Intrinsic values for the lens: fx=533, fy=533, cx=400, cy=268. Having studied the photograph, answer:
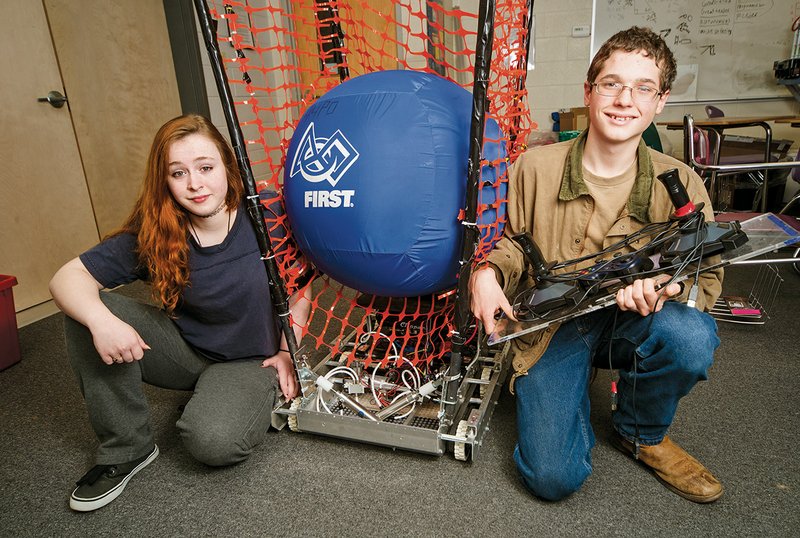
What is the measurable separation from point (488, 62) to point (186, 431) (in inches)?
44.5

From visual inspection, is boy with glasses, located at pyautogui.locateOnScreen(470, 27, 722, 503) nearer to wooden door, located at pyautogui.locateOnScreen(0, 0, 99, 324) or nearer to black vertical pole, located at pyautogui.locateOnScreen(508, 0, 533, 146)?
black vertical pole, located at pyautogui.locateOnScreen(508, 0, 533, 146)

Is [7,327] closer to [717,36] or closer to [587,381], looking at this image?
[587,381]

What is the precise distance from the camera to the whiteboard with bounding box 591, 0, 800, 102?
4086 mm

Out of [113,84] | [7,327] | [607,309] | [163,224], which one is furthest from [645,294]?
[113,84]

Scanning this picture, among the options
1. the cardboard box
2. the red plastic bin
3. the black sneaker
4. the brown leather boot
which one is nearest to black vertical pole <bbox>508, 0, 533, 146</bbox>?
the brown leather boot

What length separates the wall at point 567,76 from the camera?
4.29 metres

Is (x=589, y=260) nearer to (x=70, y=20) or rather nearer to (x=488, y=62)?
(x=488, y=62)

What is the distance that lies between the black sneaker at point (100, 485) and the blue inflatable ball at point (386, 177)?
76cm

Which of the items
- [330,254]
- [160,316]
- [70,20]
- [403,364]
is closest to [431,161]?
[330,254]

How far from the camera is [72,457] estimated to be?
1521 mm

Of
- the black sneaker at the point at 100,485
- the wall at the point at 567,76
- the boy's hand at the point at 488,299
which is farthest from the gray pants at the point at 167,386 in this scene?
the wall at the point at 567,76

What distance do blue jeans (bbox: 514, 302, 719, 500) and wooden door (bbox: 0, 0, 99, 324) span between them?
2.59m

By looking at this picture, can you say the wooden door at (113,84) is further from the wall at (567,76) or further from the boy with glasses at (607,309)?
the wall at (567,76)

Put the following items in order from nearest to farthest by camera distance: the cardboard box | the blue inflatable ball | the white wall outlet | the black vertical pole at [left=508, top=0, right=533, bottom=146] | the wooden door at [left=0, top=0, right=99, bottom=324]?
1. the blue inflatable ball
2. the black vertical pole at [left=508, top=0, right=533, bottom=146]
3. the wooden door at [left=0, top=0, right=99, bottom=324]
4. the cardboard box
5. the white wall outlet
